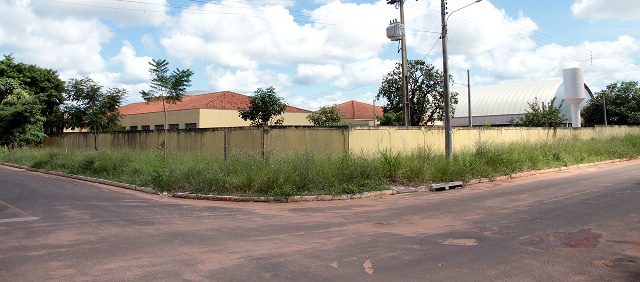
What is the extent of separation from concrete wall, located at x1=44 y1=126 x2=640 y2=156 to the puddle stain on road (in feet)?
31.2

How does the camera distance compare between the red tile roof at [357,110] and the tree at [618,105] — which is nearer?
the tree at [618,105]

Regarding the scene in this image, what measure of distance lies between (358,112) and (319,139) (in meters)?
36.2

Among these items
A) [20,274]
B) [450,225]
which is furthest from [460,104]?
[20,274]

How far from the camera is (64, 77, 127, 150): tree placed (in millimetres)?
23297

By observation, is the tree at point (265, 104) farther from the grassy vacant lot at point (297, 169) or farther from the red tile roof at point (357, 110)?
the red tile roof at point (357, 110)

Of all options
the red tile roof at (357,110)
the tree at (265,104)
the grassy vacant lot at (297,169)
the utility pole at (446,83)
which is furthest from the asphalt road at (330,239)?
the red tile roof at (357,110)

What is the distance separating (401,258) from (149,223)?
5.41 m

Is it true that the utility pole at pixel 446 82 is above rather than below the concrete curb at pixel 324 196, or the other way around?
above

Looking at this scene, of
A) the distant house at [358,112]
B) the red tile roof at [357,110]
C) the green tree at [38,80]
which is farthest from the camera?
the red tile roof at [357,110]

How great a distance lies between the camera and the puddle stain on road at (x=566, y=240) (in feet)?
20.5

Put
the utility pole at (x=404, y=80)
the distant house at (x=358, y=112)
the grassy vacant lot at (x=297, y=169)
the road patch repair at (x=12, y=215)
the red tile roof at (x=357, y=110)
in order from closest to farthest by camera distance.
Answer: the road patch repair at (x=12, y=215) → the grassy vacant lot at (x=297, y=169) → the utility pole at (x=404, y=80) → the distant house at (x=358, y=112) → the red tile roof at (x=357, y=110)

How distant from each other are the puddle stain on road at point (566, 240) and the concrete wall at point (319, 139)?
375 inches

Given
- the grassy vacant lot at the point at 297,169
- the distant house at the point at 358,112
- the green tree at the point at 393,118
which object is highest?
the distant house at the point at 358,112

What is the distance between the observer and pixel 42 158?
23734mm
